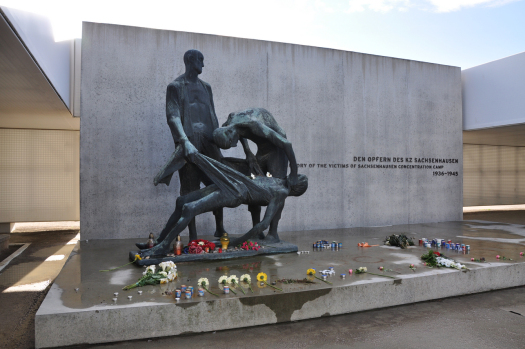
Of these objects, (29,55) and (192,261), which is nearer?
→ (192,261)

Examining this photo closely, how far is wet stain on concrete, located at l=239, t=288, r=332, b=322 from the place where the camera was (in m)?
2.76

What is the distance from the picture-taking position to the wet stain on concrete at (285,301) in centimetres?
276

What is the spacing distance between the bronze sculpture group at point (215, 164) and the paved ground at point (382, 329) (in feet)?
4.19

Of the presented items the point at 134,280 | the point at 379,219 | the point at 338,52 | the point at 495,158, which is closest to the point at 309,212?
the point at 379,219

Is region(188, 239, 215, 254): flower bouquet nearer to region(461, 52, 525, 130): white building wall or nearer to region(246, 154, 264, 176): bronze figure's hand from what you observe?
region(246, 154, 264, 176): bronze figure's hand

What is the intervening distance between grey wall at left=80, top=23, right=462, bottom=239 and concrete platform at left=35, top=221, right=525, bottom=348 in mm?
1603

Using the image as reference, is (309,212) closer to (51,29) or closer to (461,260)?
(461,260)

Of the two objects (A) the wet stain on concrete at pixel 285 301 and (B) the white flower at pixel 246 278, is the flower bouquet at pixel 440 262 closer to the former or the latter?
(A) the wet stain on concrete at pixel 285 301

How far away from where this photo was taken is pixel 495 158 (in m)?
14.0

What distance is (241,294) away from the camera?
2.79 metres

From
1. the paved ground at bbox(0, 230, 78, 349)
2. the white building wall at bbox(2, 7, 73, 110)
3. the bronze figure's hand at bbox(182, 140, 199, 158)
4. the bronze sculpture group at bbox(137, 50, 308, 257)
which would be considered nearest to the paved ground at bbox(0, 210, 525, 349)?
the paved ground at bbox(0, 230, 78, 349)

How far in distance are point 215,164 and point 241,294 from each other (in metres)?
1.70

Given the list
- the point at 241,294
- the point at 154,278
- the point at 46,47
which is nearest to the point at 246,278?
the point at 241,294

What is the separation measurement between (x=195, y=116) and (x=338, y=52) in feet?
13.6
